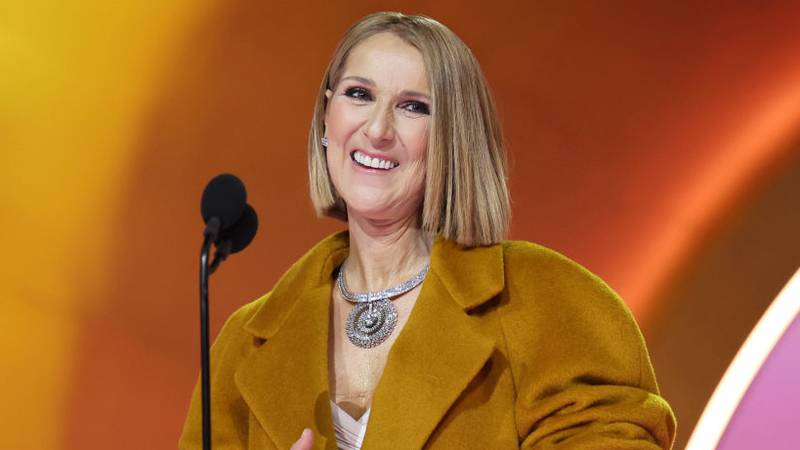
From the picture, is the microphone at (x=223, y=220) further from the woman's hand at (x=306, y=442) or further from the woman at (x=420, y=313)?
the woman at (x=420, y=313)

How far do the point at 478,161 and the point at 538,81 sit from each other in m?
0.94

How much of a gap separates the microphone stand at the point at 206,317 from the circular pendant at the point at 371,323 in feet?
1.84

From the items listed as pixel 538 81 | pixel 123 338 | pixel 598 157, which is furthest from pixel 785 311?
pixel 123 338

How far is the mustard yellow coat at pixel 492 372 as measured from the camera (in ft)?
6.86

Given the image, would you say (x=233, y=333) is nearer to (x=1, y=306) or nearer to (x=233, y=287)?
(x=233, y=287)

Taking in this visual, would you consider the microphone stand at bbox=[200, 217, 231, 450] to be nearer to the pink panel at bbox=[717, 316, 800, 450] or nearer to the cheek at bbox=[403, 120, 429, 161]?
the cheek at bbox=[403, 120, 429, 161]

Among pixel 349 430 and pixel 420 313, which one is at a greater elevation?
pixel 420 313

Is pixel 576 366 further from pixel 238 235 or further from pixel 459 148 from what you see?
pixel 238 235

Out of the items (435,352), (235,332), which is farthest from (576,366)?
(235,332)

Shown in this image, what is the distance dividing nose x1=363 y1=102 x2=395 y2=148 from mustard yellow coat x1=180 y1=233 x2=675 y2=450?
0.80 feet

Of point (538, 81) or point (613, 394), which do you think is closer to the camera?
point (613, 394)

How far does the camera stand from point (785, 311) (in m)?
2.91

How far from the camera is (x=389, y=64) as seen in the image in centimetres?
236

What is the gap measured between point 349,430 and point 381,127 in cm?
61
